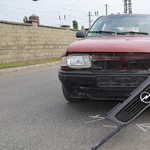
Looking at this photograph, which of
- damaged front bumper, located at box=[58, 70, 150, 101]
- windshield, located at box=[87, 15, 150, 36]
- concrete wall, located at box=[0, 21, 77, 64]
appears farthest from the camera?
concrete wall, located at box=[0, 21, 77, 64]

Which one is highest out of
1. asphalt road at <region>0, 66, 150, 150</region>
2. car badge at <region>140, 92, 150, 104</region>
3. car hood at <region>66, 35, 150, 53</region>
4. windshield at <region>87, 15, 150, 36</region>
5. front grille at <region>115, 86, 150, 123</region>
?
windshield at <region>87, 15, 150, 36</region>

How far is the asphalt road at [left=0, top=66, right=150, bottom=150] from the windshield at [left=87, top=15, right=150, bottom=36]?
1.29 meters

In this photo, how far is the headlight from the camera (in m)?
3.13

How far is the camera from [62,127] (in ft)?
9.93

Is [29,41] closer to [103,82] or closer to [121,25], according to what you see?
[121,25]

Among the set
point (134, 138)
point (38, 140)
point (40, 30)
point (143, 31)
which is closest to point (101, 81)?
point (134, 138)

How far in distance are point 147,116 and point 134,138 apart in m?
0.81

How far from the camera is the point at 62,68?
10.9 ft

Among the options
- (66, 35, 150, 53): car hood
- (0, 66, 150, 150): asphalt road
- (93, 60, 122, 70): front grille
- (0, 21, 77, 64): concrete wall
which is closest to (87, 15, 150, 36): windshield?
(66, 35, 150, 53): car hood

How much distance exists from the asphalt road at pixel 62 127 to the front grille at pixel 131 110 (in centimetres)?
26

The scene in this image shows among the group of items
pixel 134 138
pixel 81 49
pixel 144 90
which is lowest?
pixel 134 138

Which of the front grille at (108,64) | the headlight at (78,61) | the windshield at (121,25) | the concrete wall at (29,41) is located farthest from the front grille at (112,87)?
the concrete wall at (29,41)

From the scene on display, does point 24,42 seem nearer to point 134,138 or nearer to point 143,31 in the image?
point 143,31

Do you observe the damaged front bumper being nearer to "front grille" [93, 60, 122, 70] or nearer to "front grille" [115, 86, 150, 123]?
"front grille" [93, 60, 122, 70]
